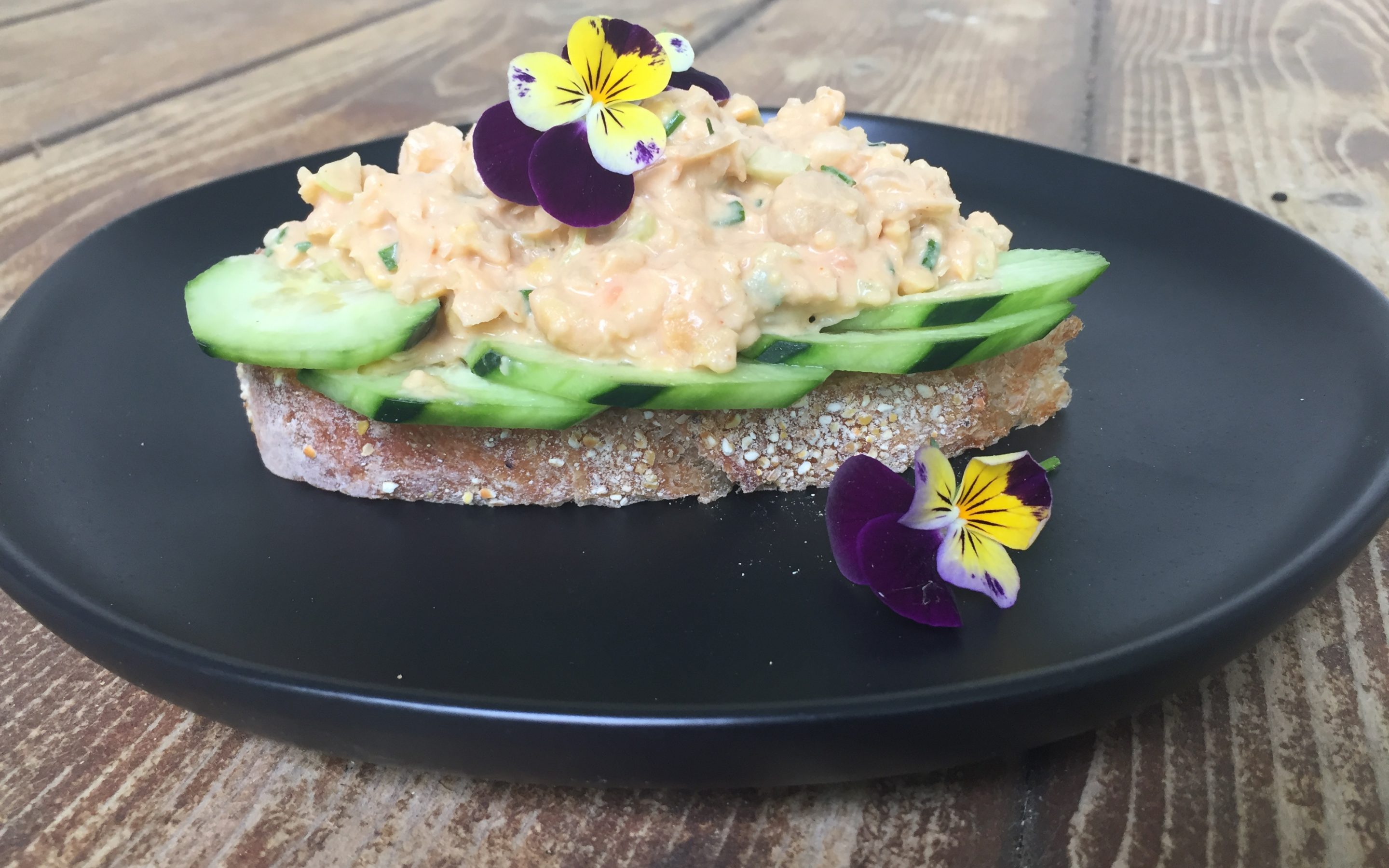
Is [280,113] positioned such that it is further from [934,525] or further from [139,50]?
[934,525]

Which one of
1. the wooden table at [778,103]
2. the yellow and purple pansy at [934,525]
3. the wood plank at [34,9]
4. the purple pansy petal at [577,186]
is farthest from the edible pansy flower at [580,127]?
the wood plank at [34,9]

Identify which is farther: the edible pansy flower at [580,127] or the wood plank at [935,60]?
the wood plank at [935,60]

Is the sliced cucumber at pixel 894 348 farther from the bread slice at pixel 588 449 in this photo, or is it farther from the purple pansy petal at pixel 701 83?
the purple pansy petal at pixel 701 83

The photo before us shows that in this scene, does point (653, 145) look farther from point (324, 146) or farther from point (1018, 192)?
point (324, 146)

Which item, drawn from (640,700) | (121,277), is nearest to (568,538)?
(640,700)

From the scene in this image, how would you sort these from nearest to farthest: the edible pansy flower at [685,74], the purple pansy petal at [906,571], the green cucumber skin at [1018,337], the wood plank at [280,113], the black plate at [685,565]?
the black plate at [685,565], the purple pansy petal at [906,571], the green cucumber skin at [1018,337], the edible pansy flower at [685,74], the wood plank at [280,113]

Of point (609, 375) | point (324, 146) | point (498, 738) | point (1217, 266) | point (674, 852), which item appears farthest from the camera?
point (324, 146)
